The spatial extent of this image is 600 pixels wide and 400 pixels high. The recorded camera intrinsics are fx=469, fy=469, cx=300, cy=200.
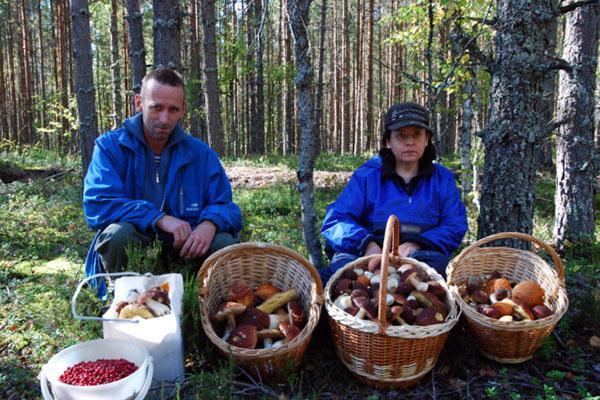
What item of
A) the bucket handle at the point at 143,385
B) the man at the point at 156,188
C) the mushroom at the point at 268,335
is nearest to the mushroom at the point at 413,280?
the mushroom at the point at 268,335

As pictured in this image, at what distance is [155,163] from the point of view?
3.64 meters

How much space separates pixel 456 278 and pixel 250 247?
135 centimetres

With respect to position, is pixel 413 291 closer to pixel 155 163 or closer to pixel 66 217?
pixel 155 163

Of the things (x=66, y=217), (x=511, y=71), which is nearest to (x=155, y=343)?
(x=511, y=71)

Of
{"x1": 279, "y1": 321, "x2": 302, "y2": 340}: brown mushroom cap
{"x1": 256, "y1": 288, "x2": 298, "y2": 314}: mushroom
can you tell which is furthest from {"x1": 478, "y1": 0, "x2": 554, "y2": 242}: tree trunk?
{"x1": 279, "y1": 321, "x2": 302, "y2": 340}: brown mushroom cap

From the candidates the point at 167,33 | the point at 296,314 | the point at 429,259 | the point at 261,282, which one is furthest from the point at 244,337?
the point at 167,33

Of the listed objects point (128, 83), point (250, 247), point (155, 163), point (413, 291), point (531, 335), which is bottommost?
point (531, 335)

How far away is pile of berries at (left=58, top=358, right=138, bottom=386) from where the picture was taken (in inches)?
82.1

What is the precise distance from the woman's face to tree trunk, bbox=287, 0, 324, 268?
76 cm

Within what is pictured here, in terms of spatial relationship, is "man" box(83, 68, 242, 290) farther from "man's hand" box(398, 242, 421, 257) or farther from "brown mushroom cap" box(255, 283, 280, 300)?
"man's hand" box(398, 242, 421, 257)

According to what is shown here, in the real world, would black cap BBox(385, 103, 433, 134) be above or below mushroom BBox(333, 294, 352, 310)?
above

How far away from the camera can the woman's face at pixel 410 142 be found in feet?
10.9

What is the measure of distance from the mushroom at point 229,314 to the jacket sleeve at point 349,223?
947 millimetres

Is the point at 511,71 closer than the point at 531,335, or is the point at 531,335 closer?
the point at 531,335
